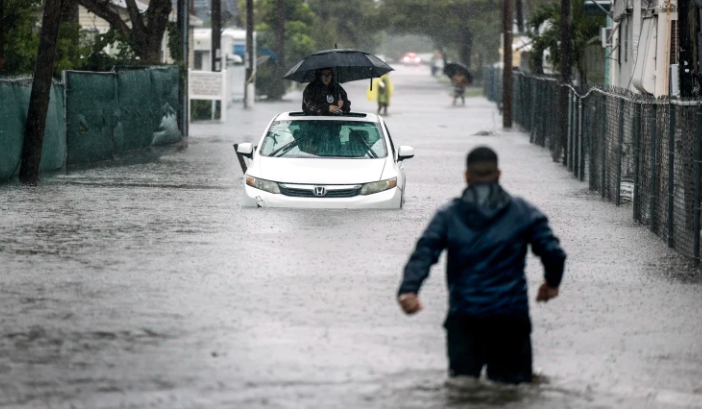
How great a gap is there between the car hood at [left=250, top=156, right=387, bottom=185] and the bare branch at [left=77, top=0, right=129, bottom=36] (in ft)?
59.6

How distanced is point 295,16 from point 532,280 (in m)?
65.2

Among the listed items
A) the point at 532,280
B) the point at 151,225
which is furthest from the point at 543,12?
the point at 532,280

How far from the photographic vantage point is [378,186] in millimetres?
16859

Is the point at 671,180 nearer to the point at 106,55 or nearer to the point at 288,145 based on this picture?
the point at 288,145

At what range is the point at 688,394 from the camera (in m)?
7.57

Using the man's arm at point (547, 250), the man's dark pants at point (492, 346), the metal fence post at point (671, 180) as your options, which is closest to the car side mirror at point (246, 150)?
the metal fence post at point (671, 180)

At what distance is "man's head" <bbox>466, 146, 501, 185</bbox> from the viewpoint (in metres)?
6.83

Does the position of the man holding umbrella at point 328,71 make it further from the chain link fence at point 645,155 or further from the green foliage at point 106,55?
the green foliage at point 106,55

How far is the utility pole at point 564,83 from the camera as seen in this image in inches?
1085

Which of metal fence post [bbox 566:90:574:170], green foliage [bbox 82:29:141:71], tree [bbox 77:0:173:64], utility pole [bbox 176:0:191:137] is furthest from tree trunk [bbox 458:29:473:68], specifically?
metal fence post [bbox 566:90:574:170]

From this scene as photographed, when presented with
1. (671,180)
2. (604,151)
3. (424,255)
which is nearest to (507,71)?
(604,151)

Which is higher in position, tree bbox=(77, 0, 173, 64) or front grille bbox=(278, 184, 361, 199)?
tree bbox=(77, 0, 173, 64)

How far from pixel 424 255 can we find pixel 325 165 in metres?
10.3

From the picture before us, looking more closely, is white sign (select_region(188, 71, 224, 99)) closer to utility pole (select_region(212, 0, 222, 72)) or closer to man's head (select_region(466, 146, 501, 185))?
utility pole (select_region(212, 0, 222, 72))
